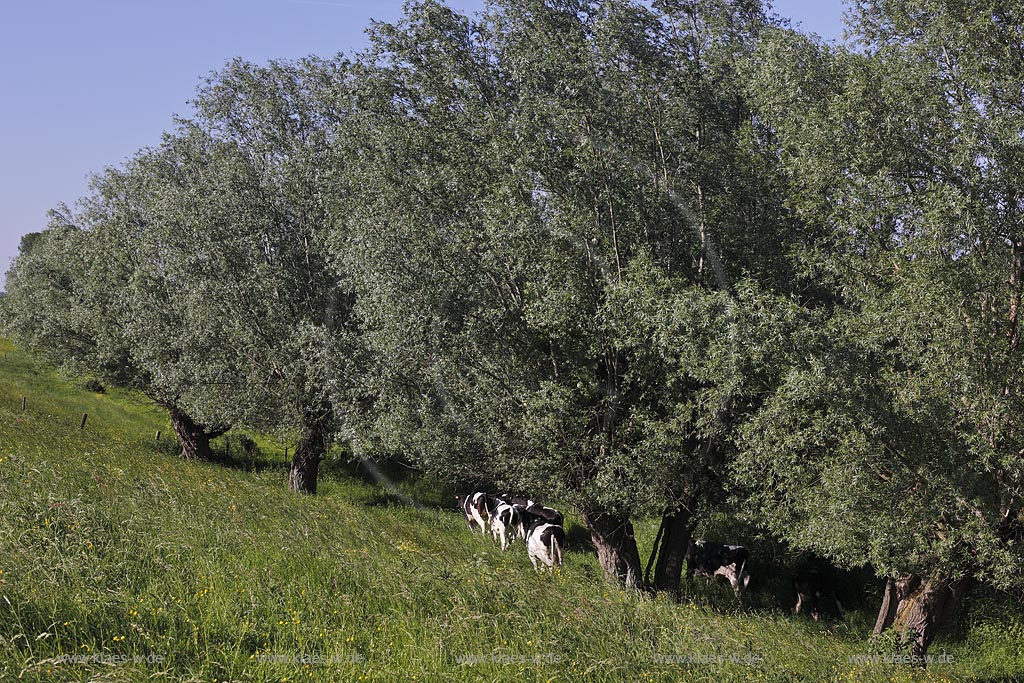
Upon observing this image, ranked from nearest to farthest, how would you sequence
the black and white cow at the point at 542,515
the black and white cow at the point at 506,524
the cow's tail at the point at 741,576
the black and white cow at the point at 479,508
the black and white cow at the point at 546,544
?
1. the black and white cow at the point at 546,544
2. the cow's tail at the point at 741,576
3. the black and white cow at the point at 506,524
4. the black and white cow at the point at 542,515
5. the black and white cow at the point at 479,508

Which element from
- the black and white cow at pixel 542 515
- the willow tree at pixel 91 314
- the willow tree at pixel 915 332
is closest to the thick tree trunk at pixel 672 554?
the willow tree at pixel 915 332

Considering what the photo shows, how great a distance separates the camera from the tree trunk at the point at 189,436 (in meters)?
36.2

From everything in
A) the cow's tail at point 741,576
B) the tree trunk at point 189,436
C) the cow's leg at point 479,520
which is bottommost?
the tree trunk at point 189,436

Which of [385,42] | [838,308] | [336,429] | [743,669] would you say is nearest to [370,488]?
[336,429]

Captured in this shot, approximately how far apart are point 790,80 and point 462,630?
14318mm

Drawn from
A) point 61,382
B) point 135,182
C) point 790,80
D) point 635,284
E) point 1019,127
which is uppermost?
point 790,80

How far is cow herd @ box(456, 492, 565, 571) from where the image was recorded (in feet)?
77.5

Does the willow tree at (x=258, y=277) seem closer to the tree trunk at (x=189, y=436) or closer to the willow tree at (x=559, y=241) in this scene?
the willow tree at (x=559, y=241)

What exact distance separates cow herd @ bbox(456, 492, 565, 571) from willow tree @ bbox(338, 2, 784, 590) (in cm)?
281

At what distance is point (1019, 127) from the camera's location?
14.9m

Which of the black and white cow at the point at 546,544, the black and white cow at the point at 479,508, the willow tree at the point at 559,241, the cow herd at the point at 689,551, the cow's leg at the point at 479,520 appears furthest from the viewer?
the black and white cow at the point at 479,508

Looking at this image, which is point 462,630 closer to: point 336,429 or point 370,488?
point 336,429

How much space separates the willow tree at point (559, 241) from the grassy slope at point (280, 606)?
4066 millimetres

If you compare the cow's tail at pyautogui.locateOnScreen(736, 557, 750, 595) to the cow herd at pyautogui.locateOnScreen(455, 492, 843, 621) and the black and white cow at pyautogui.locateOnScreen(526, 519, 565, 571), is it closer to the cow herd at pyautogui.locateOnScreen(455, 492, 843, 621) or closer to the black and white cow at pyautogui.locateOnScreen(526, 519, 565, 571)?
the cow herd at pyautogui.locateOnScreen(455, 492, 843, 621)
